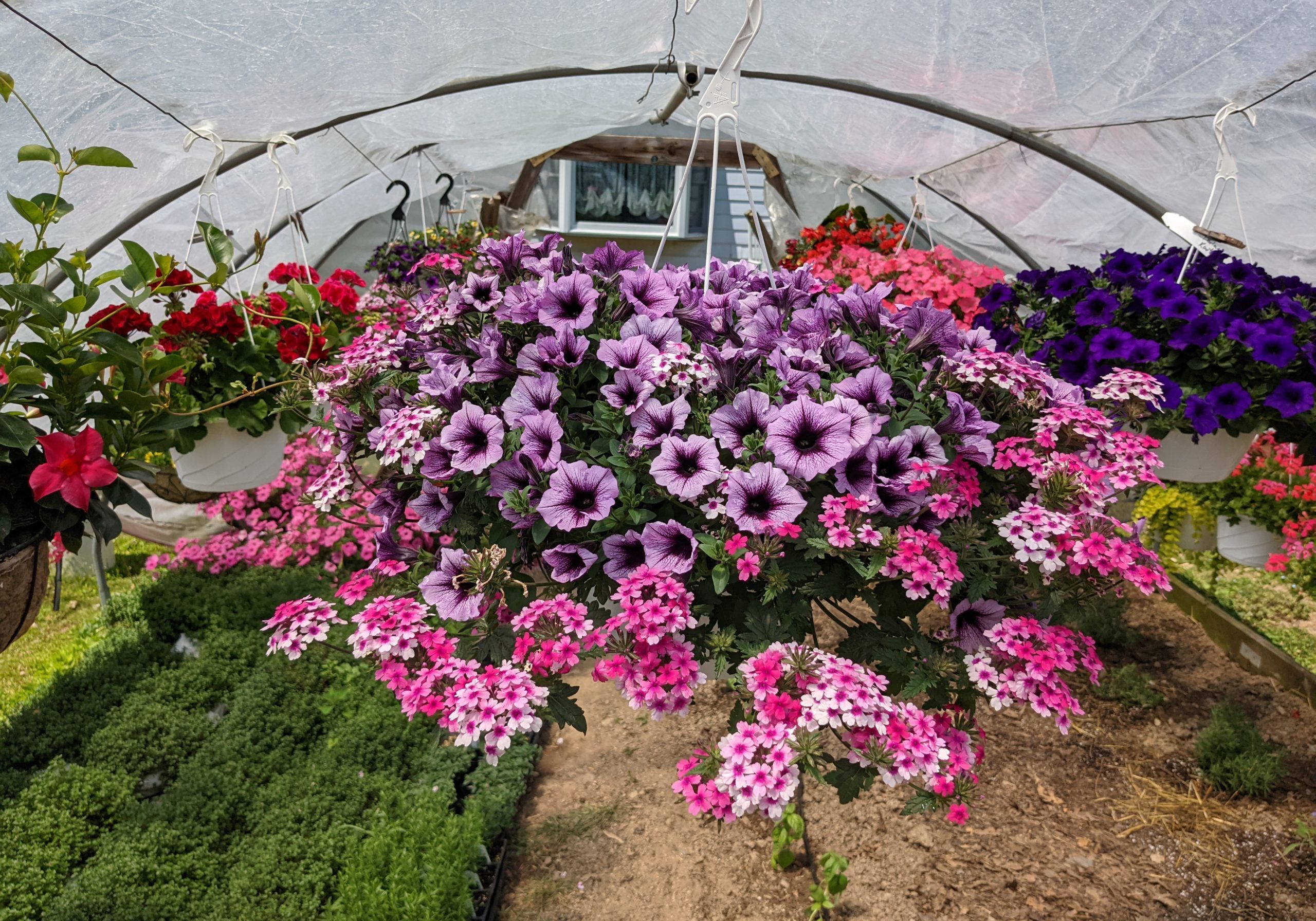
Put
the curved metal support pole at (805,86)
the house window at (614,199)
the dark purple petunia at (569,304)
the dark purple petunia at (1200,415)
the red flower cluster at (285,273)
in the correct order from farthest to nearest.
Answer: the house window at (614,199), the curved metal support pole at (805,86), the red flower cluster at (285,273), the dark purple petunia at (1200,415), the dark purple petunia at (569,304)

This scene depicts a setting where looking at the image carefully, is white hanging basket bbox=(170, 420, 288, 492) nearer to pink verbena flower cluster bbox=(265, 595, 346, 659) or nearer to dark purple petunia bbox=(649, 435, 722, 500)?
pink verbena flower cluster bbox=(265, 595, 346, 659)

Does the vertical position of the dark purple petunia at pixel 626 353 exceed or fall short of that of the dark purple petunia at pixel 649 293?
it falls short

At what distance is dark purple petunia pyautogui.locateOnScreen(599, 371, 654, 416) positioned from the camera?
119 centimetres

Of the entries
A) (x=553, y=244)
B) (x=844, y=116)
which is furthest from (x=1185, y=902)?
(x=844, y=116)

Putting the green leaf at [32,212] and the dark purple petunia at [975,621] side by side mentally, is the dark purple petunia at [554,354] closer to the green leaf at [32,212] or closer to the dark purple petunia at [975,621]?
the dark purple petunia at [975,621]

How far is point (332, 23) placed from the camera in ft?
6.55

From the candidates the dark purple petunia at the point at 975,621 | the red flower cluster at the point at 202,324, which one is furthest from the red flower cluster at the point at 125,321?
the dark purple petunia at the point at 975,621

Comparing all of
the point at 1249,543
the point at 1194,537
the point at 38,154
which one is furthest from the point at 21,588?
the point at 1194,537

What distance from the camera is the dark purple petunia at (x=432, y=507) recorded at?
1.30 metres

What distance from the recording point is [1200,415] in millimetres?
1859

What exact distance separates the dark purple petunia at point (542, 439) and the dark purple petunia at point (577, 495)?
31mm

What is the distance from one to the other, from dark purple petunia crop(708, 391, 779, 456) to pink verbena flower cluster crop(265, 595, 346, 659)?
0.61 metres

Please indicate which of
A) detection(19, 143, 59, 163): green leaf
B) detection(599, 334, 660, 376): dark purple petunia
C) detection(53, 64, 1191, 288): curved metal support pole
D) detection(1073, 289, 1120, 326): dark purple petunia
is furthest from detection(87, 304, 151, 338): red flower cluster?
detection(1073, 289, 1120, 326): dark purple petunia

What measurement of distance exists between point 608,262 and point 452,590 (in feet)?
1.95
